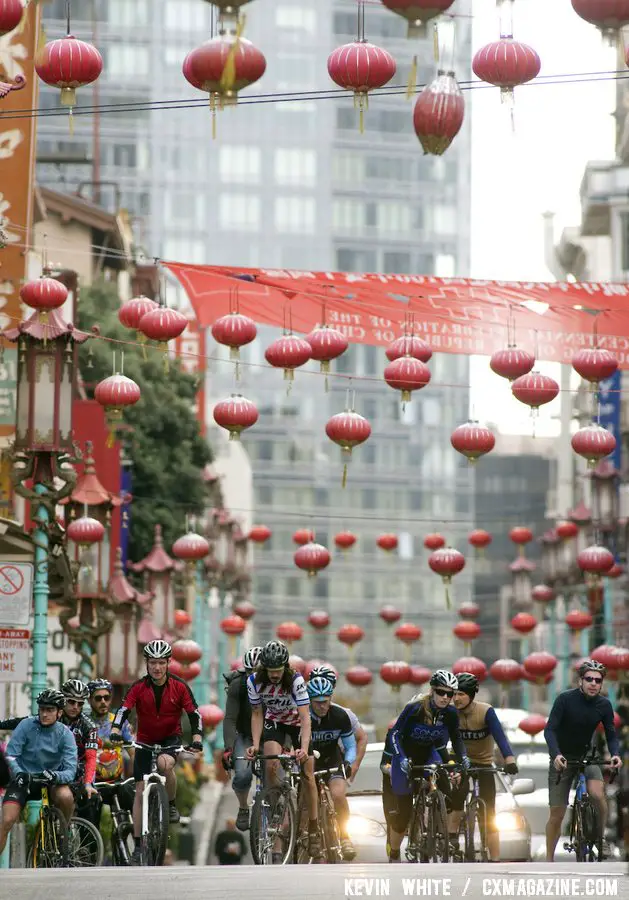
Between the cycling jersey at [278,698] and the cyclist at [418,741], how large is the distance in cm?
116

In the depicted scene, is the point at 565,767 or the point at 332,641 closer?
the point at 565,767

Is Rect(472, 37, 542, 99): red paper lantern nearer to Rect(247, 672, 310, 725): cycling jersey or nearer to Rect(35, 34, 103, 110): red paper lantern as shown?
Rect(35, 34, 103, 110): red paper lantern

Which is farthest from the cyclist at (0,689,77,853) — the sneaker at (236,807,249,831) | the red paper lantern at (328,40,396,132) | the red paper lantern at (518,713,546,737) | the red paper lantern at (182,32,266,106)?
the red paper lantern at (518,713,546,737)

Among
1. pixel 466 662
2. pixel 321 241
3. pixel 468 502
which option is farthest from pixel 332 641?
pixel 466 662

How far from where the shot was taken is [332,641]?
130 meters

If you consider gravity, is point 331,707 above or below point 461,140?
below

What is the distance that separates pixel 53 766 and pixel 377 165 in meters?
134

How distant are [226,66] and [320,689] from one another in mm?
5280

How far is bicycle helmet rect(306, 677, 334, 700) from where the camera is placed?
52.9 feet

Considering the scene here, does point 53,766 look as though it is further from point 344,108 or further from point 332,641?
point 344,108

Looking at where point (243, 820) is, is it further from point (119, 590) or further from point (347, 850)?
point (119, 590)

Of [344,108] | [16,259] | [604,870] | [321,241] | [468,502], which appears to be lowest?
[604,870]

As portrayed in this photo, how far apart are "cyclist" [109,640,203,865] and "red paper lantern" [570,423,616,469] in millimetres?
9558

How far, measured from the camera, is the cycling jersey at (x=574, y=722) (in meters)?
16.5
